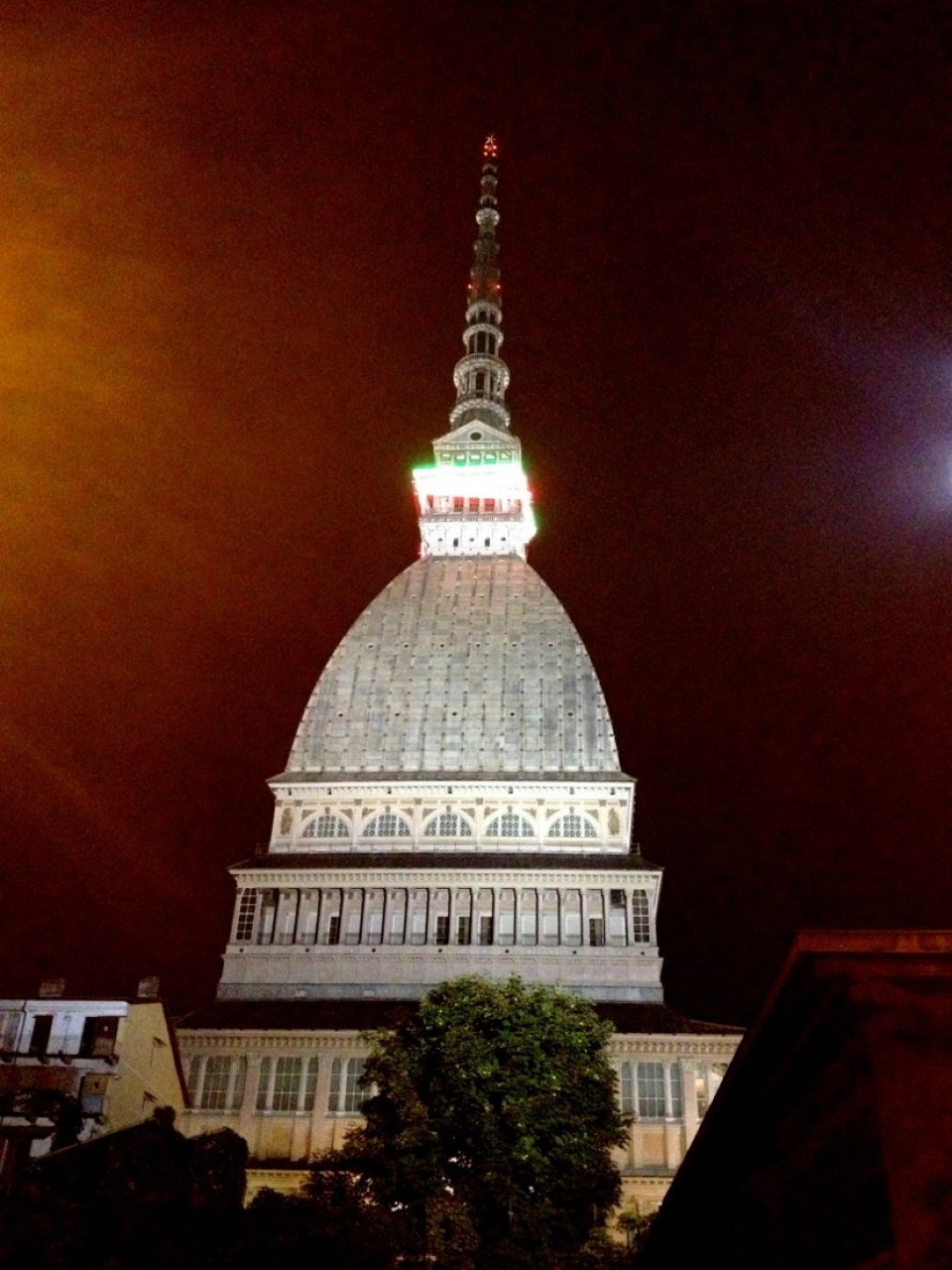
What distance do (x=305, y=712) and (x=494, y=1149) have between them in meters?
46.1

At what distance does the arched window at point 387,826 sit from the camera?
6556cm

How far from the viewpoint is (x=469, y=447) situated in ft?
305

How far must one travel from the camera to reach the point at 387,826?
66062 mm

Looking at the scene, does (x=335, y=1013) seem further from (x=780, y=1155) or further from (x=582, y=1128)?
(x=780, y=1155)

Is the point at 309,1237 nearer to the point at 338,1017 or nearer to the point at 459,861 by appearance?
the point at 338,1017

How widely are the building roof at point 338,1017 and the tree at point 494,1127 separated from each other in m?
15.6

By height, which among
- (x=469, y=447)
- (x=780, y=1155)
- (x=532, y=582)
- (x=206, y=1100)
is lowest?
(x=780, y=1155)

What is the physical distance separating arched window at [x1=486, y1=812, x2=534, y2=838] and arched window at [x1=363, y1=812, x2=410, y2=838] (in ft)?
16.9

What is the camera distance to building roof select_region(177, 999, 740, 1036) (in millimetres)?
51281

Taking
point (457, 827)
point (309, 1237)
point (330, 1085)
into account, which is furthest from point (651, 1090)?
point (309, 1237)

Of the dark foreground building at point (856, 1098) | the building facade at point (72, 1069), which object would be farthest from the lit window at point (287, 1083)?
the dark foreground building at point (856, 1098)

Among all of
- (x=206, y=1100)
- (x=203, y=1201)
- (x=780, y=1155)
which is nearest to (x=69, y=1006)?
(x=206, y=1100)

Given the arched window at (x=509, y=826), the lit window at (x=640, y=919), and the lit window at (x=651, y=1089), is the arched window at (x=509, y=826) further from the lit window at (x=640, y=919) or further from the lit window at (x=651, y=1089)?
the lit window at (x=651, y=1089)

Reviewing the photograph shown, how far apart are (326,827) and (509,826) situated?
1131 cm
